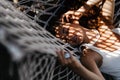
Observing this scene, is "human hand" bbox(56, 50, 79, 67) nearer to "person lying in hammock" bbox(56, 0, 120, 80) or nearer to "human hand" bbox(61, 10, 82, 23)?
"person lying in hammock" bbox(56, 0, 120, 80)

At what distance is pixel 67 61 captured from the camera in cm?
114

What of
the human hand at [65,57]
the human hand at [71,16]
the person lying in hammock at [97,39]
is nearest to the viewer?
the human hand at [65,57]

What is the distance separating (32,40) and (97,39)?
92cm

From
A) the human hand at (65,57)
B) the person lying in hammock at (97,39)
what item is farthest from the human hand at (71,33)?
the human hand at (65,57)

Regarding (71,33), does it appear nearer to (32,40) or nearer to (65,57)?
(65,57)

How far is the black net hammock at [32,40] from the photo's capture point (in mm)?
539

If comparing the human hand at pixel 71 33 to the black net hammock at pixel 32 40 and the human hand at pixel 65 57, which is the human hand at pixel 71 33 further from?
the human hand at pixel 65 57

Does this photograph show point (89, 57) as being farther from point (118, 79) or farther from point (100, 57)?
point (118, 79)

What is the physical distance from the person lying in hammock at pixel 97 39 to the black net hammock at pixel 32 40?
66mm

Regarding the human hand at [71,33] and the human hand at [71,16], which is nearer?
the human hand at [71,33]

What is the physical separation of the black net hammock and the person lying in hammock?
66 mm

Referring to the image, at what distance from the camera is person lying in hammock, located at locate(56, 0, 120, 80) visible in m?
1.45

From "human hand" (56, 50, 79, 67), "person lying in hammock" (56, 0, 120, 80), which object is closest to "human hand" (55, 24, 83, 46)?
"person lying in hammock" (56, 0, 120, 80)

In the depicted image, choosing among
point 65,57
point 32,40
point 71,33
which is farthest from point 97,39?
point 32,40
